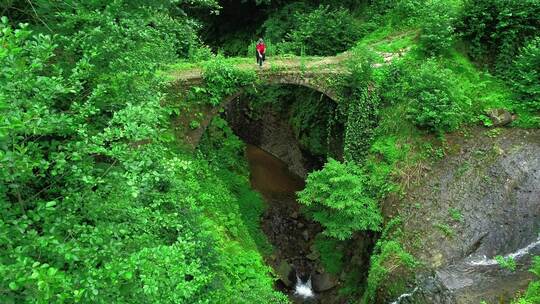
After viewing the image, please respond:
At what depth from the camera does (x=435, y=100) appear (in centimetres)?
1248

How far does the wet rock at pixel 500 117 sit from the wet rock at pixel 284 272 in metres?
7.82

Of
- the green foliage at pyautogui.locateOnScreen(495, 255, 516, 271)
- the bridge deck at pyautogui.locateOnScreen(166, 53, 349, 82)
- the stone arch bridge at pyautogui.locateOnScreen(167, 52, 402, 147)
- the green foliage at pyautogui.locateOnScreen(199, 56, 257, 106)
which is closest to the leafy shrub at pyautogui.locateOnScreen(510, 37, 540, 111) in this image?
the stone arch bridge at pyautogui.locateOnScreen(167, 52, 402, 147)

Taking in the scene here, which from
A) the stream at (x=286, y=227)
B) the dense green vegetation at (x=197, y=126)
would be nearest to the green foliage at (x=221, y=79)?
the dense green vegetation at (x=197, y=126)

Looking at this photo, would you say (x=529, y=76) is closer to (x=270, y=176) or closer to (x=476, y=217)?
(x=476, y=217)

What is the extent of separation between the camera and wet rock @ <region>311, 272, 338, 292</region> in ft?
43.0

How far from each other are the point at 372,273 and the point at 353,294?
1.86 meters

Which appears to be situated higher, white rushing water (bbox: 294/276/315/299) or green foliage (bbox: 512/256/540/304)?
green foliage (bbox: 512/256/540/304)

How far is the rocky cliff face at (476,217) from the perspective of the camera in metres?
9.88

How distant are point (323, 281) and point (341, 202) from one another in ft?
11.5

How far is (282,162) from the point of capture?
63.0ft

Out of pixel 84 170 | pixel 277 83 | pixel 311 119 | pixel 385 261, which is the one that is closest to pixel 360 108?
pixel 277 83

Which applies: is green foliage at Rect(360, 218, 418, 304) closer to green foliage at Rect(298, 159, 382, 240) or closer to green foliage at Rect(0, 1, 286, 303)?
green foliage at Rect(298, 159, 382, 240)

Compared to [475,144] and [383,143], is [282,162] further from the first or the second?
[475,144]

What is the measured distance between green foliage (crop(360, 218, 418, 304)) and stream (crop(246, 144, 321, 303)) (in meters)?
2.93
